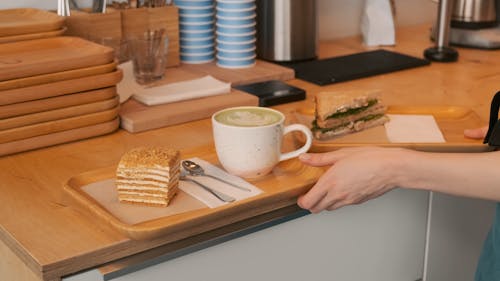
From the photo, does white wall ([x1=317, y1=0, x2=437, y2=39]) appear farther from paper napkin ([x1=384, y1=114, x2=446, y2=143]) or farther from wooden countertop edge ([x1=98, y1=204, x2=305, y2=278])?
wooden countertop edge ([x1=98, y1=204, x2=305, y2=278])

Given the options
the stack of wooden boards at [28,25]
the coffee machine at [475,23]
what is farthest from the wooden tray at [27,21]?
the coffee machine at [475,23]

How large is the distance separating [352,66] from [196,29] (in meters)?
0.38

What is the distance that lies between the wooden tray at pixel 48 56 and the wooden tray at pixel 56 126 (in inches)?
3.4

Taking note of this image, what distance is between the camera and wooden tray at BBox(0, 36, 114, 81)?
1228mm

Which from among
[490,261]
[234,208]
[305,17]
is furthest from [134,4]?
[490,261]

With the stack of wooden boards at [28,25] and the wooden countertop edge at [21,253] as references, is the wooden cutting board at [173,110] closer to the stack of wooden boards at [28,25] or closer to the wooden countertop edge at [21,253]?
the stack of wooden boards at [28,25]

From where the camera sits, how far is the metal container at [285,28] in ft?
5.92

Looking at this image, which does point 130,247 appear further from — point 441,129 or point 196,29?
point 196,29

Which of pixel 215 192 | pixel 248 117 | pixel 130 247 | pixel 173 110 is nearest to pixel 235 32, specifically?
pixel 173 110

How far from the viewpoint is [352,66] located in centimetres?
181

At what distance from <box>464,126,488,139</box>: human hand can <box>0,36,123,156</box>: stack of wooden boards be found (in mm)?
614

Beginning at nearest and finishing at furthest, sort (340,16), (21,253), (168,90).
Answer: (21,253) → (168,90) → (340,16)

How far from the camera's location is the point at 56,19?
1402 millimetres

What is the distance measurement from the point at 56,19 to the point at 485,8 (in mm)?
1168
